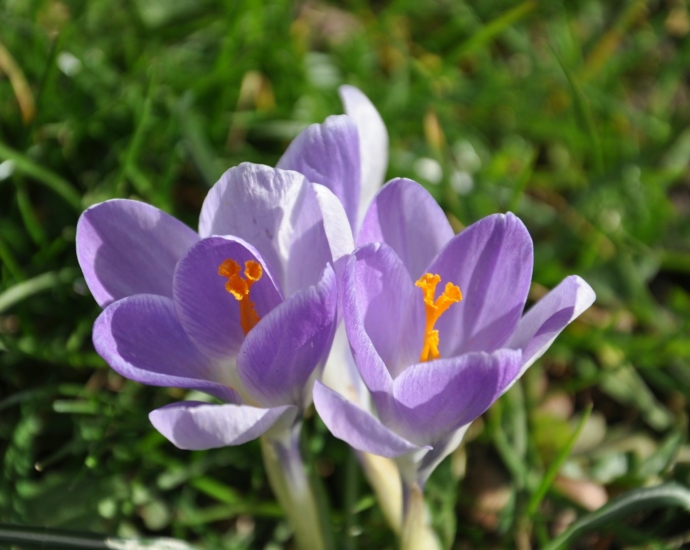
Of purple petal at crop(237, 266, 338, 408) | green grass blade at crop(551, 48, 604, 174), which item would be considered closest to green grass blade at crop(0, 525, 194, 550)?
purple petal at crop(237, 266, 338, 408)

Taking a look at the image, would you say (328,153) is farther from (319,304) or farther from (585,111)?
(585,111)

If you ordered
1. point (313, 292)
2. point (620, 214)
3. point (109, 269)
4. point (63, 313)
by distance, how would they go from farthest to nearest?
point (620, 214)
point (63, 313)
point (109, 269)
point (313, 292)

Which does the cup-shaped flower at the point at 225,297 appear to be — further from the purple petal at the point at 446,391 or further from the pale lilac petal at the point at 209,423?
the purple petal at the point at 446,391

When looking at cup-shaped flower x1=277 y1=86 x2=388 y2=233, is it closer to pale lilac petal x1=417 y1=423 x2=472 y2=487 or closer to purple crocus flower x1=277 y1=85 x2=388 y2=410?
purple crocus flower x1=277 y1=85 x2=388 y2=410

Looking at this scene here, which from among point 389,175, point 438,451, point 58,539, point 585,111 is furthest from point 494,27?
point 58,539

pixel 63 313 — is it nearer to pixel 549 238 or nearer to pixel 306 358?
pixel 306 358

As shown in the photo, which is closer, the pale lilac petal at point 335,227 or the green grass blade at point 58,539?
the pale lilac petal at point 335,227

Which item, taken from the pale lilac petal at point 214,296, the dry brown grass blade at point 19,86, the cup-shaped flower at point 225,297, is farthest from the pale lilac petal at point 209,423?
the dry brown grass blade at point 19,86

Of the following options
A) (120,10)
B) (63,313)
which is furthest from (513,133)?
(63,313)
